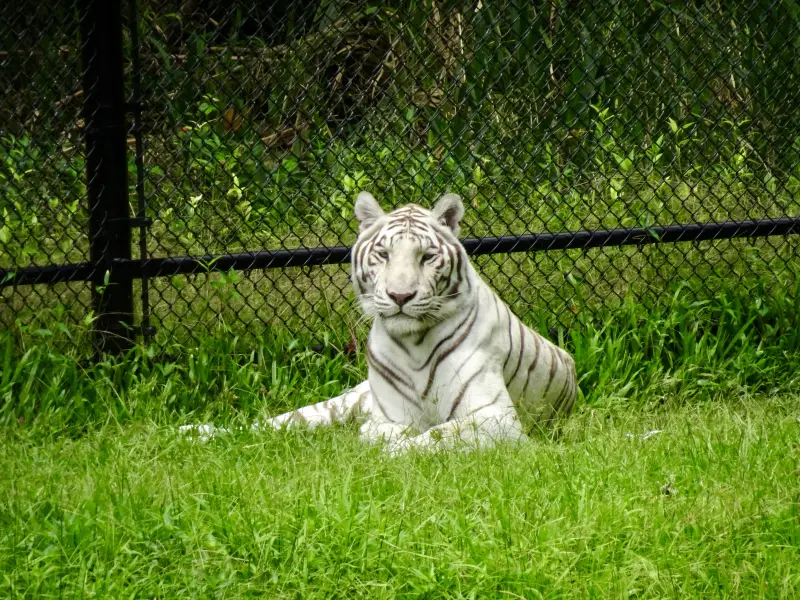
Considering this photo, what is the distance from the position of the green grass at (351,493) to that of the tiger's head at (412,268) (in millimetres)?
528

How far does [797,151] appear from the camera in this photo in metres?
6.74

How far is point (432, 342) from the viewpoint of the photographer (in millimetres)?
4223

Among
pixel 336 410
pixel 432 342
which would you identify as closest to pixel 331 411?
→ pixel 336 410

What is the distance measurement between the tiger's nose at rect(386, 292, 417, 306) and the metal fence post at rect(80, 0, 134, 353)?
140cm

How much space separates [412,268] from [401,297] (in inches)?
5.0

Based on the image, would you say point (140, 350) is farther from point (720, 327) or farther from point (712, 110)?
point (712, 110)

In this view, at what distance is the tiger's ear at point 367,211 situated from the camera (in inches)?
174

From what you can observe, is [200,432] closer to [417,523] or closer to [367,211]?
[367,211]

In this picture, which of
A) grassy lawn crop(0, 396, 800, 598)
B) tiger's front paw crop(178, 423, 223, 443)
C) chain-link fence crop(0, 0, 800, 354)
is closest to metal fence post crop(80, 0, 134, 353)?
chain-link fence crop(0, 0, 800, 354)

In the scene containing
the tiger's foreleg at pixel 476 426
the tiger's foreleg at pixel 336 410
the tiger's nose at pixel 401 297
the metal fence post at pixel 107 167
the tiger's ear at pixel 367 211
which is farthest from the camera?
the metal fence post at pixel 107 167

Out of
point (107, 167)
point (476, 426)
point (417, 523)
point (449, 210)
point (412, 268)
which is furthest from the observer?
point (107, 167)

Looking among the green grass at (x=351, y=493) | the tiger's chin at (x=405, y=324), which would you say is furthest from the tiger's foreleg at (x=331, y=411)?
the tiger's chin at (x=405, y=324)

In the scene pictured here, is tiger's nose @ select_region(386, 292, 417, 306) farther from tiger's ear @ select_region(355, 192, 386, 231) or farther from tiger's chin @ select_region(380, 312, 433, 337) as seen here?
tiger's ear @ select_region(355, 192, 386, 231)

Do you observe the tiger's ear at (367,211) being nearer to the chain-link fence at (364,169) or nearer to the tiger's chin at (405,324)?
the tiger's chin at (405,324)
